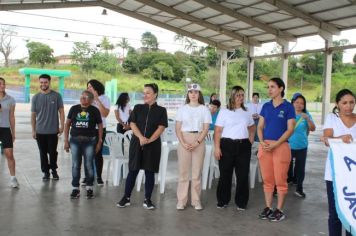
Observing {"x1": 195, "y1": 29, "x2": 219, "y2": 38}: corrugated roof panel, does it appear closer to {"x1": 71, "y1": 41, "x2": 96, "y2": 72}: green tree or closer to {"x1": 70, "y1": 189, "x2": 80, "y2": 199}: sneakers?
{"x1": 70, "y1": 189, "x2": 80, "y2": 199}: sneakers

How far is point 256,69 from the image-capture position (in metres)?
45.7

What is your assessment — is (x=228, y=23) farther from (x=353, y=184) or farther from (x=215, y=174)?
(x=353, y=184)

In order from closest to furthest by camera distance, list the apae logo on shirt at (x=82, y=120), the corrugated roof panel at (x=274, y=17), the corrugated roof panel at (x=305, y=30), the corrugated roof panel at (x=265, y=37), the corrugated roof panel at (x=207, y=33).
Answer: the apae logo on shirt at (x=82, y=120) < the corrugated roof panel at (x=274, y=17) < the corrugated roof panel at (x=305, y=30) < the corrugated roof panel at (x=265, y=37) < the corrugated roof panel at (x=207, y=33)

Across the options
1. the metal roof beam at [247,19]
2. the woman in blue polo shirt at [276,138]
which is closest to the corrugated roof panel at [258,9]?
the metal roof beam at [247,19]

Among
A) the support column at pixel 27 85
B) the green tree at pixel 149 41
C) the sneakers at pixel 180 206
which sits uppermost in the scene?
the green tree at pixel 149 41

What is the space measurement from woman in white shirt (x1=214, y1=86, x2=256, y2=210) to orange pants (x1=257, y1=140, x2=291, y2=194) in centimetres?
35

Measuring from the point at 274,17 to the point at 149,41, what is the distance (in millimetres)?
38243

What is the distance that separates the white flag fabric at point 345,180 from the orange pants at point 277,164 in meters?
1.21

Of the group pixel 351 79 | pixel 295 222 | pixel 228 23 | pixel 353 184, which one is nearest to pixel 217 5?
pixel 228 23

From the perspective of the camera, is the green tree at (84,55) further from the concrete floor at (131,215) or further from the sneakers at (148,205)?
the sneakers at (148,205)

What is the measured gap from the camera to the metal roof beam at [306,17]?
45.7 feet

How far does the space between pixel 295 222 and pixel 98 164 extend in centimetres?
271

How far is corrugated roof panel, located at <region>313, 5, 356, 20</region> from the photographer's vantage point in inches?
519

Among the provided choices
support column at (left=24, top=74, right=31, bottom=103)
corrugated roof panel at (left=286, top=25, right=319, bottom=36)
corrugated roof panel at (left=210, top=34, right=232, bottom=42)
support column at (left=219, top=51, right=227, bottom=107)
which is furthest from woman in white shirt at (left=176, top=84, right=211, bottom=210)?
support column at (left=24, top=74, right=31, bottom=103)
